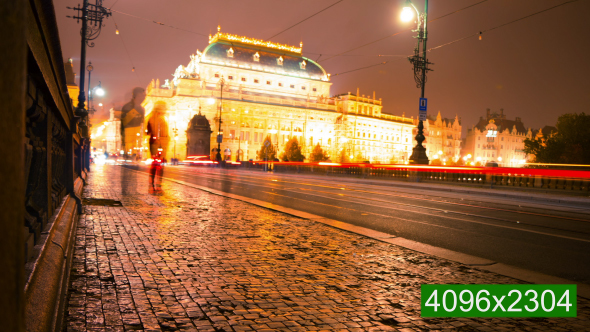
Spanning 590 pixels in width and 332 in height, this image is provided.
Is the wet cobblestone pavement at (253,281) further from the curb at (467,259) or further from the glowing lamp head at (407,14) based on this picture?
the glowing lamp head at (407,14)

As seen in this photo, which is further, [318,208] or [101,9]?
[101,9]

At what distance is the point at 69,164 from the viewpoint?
32.9 ft

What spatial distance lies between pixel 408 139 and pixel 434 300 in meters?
137

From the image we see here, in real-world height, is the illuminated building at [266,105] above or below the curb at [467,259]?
above

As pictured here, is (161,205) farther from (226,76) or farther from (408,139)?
(408,139)

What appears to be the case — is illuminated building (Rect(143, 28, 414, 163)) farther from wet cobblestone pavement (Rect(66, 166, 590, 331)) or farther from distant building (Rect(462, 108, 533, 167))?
wet cobblestone pavement (Rect(66, 166, 590, 331))

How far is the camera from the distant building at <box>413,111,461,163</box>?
445ft

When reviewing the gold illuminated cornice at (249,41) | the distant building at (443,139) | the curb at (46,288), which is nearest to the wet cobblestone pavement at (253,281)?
the curb at (46,288)

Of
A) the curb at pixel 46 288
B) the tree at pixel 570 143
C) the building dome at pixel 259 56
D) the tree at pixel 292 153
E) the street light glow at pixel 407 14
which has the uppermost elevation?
the building dome at pixel 259 56

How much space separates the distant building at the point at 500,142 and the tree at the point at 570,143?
5860 centimetres

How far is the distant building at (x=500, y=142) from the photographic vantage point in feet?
429

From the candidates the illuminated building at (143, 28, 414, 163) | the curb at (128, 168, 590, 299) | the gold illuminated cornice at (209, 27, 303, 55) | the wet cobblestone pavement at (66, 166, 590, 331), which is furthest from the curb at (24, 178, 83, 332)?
the gold illuminated cornice at (209, 27, 303, 55)

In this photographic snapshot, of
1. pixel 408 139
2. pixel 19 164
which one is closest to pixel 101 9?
pixel 19 164

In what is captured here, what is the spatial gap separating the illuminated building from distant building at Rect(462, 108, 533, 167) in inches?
888
